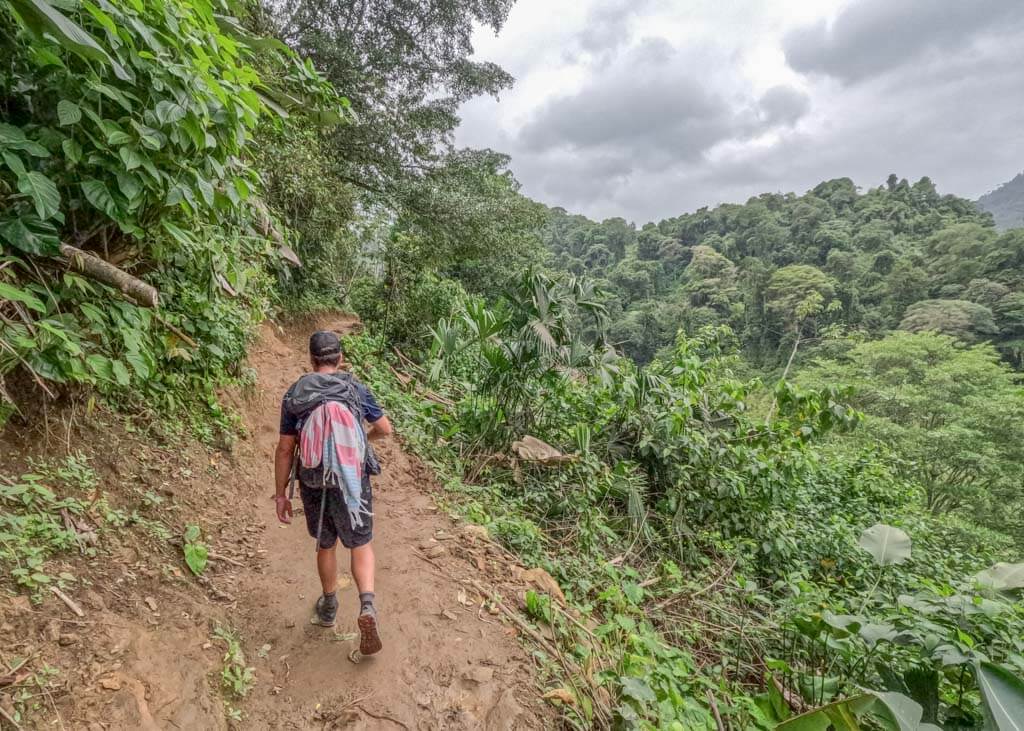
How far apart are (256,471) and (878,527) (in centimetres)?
484

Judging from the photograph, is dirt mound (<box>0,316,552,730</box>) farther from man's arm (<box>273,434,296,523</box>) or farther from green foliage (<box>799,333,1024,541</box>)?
green foliage (<box>799,333,1024,541</box>)

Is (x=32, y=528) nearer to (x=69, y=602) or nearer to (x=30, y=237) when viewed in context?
(x=69, y=602)

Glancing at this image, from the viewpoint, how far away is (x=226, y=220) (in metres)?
3.70

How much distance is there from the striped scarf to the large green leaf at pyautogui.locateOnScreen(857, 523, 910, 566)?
136 inches

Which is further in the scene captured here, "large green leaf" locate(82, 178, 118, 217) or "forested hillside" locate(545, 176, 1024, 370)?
"forested hillside" locate(545, 176, 1024, 370)

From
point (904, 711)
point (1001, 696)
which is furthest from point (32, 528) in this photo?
point (1001, 696)

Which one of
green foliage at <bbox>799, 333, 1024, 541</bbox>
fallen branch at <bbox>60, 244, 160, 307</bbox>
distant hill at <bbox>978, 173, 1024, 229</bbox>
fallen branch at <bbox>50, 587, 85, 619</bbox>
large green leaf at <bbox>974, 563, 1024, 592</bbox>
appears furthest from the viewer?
distant hill at <bbox>978, 173, 1024, 229</bbox>

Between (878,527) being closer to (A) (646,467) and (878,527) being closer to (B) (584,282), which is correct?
(A) (646,467)

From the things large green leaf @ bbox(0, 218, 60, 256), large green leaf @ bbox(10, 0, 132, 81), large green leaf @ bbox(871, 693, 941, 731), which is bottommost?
large green leaf @ bbox(871, 693, 941, 731)

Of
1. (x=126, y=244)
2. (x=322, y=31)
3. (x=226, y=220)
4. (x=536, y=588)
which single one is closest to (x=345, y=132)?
(x=322, y=31)

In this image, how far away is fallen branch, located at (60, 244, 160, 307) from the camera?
2244mm

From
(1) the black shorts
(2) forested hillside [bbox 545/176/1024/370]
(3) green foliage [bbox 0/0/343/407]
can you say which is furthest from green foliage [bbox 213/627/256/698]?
(2) forested hillside [bbox 545/176/1024/370]

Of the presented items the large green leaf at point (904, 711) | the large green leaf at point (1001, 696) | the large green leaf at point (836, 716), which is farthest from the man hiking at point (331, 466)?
the large green leaf at point (1001, 696)

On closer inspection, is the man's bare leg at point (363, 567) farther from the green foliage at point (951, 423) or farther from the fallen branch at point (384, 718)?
the green foliage at point (951, 423)
